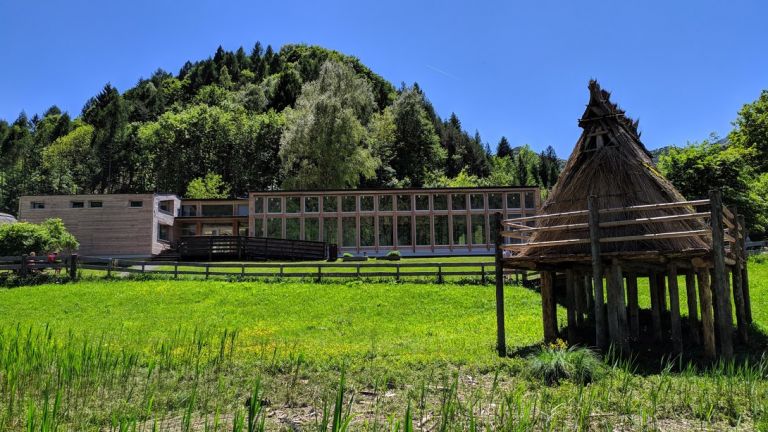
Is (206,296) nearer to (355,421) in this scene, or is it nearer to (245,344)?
(245,344)

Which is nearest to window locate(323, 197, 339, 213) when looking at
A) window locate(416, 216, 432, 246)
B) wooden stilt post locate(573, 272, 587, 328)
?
window locate(416, 216, 432, 246)

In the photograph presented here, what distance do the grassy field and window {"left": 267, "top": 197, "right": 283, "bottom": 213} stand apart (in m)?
21.9

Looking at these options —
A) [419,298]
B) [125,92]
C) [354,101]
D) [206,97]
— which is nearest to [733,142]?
[354,101]

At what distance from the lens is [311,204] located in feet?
124

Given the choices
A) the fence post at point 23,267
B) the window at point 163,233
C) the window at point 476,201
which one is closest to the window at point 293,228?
the window at point 163,233

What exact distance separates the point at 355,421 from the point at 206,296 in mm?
16030

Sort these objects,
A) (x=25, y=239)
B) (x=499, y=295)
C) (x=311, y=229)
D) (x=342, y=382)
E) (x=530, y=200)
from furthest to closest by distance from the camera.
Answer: (x=311, y=229), (x=530, y=200), (x=25, y=239), (x=499, y=295), (x=342, y=382)

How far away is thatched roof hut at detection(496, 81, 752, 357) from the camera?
8.73 m

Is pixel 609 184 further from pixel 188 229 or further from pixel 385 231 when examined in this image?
pixel 188 229

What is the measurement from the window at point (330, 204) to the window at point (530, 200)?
13.1 metres

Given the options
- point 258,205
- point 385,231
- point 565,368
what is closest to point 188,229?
point 258,205

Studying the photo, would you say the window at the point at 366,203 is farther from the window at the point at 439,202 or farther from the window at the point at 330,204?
the window at the point at 439,202

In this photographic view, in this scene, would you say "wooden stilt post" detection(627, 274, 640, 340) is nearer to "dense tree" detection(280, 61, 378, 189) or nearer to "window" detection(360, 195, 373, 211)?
"window" detection(360, 195, 373, 211)

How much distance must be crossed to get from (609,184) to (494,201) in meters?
27.3
